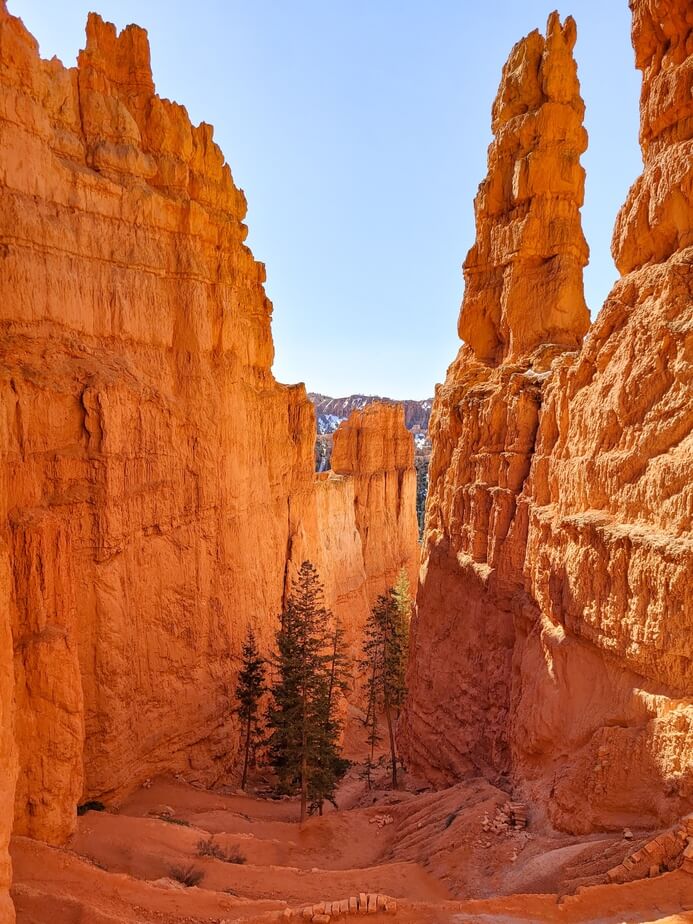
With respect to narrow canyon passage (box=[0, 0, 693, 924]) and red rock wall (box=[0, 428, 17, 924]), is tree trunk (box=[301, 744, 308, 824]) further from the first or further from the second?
red rock wall (box=[0, 428, 17, 924])

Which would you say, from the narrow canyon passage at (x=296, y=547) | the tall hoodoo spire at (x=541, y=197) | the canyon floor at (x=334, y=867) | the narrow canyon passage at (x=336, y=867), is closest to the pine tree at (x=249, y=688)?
the narrow canyon passage at (x=296, y=547)

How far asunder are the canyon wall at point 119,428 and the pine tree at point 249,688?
58 cm

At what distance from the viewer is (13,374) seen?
15.0 meters

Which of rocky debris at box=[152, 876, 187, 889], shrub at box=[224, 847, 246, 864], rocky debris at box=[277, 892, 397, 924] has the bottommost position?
shrub at box=[224, 847, 246, 864]

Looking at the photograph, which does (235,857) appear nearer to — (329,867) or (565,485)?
(329,867)

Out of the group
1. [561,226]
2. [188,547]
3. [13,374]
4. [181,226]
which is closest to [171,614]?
[188,547]

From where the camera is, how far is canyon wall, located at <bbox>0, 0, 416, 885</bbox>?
42.2 feet

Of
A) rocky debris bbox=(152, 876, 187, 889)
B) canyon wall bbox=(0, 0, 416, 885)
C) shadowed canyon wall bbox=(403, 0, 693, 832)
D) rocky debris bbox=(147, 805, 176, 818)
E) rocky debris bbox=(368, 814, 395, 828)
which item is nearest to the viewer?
shadowed canyon wall bbox=(403, 0, 693, 832)

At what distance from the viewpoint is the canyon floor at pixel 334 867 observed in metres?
8.36

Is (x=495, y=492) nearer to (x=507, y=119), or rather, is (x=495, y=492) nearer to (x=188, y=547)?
(x=188, y=547)

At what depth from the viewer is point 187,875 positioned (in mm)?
11953

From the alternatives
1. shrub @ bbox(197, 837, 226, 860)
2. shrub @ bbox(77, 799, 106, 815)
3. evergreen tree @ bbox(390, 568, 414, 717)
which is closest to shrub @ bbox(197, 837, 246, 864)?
shrub @ bbox(197, 837, 226, 860)

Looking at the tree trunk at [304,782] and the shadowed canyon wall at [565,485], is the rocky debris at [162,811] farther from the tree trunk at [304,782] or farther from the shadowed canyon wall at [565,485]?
the shadowed canyon wall at [565,485]

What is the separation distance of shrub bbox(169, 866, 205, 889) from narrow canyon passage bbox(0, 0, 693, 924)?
0.31ft
